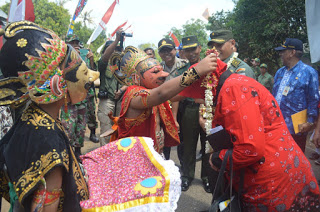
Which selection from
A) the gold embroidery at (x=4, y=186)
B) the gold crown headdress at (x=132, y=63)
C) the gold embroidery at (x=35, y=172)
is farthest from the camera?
the gold crown headdress at (x=132, y=63)

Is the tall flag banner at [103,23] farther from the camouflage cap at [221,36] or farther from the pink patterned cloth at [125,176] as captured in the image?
the pink patterned cloth at [125,176]

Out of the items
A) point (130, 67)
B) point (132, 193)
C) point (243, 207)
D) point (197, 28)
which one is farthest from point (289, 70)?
point (197, 28)

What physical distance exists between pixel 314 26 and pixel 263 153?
5.43 ft

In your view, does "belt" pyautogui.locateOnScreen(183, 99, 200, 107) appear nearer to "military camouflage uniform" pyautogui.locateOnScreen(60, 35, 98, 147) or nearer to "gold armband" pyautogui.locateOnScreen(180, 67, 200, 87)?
"military camouflage uniform" pyautogui.locateOnScreen(60, 35, 98, 147)

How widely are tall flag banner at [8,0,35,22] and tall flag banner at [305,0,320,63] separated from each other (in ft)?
10.8

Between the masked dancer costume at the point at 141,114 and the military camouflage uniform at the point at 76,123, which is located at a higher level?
the masked dancer costume at the point at 141,114

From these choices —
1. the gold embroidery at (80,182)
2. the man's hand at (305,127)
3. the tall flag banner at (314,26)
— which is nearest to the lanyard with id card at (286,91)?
the man's hand at (305,127)

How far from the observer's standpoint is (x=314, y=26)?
2623mm

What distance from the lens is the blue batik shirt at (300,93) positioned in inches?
155

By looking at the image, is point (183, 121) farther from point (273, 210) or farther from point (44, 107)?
point (44, 107)

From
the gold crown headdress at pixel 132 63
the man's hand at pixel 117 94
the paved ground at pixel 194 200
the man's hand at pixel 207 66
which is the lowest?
the paved ground at pixel 194 200

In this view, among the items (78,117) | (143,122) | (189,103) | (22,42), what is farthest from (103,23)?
(22,42)

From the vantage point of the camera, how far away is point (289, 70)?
4.29 meters

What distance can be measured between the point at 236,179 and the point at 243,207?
23 centimetres
